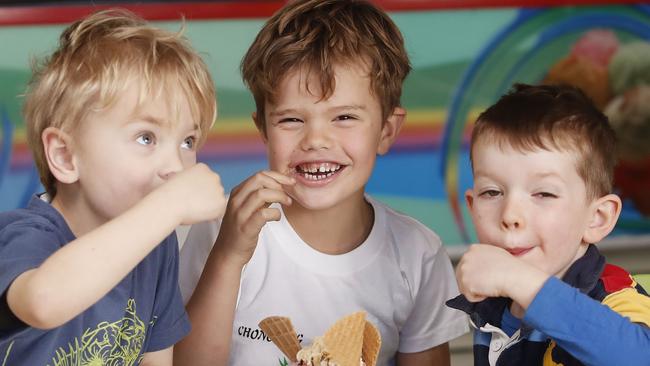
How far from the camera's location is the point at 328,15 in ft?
6.89

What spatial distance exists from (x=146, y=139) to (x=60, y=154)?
145mm

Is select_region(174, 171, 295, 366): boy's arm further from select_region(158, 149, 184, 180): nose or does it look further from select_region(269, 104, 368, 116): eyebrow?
select_region(158, 149, 184, 180): nose

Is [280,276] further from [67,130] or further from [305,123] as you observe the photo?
[67,130]

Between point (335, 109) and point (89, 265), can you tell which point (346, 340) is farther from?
point (89, 265)

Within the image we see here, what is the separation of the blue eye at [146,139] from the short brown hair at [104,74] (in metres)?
0.06

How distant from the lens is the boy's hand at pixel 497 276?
156 centimetres

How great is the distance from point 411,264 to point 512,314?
0.42 metres

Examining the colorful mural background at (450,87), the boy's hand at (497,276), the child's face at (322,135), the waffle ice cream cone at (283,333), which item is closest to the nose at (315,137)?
the child's face at (322,135)

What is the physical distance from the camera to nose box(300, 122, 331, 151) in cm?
199

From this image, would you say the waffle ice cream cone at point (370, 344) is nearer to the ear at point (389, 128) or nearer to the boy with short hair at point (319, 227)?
the boy with short hair at point (319, 227)

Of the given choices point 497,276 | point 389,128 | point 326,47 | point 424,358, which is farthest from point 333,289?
point 497,276

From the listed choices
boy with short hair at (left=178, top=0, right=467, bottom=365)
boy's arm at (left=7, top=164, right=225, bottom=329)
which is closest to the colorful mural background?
boy with short hair at (left=178, top=0, right=467, bottom=365)

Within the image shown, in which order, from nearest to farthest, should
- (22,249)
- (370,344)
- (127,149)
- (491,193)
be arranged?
(22,249), (127,149), (491,193), (370,344)

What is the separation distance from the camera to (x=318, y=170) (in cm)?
204
